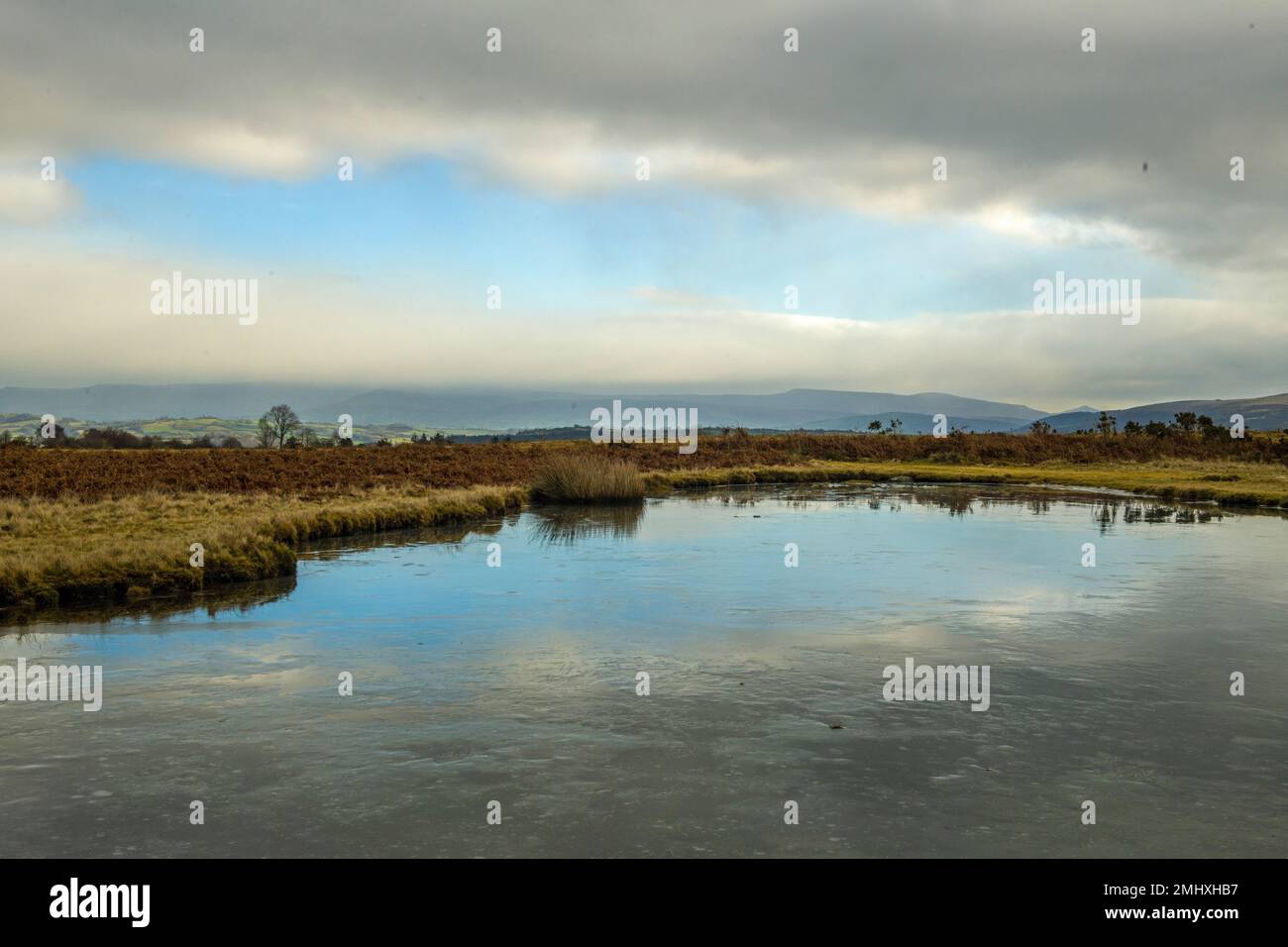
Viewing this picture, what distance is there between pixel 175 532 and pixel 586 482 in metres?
13.9

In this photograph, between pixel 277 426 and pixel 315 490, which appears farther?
pixel 277 426

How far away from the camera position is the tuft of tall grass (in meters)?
31.4

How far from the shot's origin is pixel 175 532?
19828mm

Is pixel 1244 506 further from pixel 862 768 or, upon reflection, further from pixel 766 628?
pixel 862 768

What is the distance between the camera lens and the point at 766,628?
40.1 feet

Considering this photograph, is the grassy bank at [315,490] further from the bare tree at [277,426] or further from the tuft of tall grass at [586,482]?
the bare tree at [277,426]

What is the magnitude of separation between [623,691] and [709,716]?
1.10 meters

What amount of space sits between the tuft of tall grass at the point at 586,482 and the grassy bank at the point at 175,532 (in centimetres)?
104

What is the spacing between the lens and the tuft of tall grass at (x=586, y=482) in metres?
31.4
